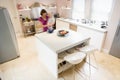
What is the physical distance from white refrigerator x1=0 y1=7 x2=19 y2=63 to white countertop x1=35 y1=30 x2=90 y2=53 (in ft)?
2.69

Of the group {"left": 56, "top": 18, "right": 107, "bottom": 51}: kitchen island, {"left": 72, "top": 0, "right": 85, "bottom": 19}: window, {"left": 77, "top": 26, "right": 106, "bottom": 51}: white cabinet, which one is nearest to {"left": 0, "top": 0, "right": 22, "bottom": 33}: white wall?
{"left": 56, "top": 18, "right": 107, "bottom": 51}: kitchen island

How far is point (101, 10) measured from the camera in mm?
3410

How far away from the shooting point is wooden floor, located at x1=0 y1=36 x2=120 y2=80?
234cm

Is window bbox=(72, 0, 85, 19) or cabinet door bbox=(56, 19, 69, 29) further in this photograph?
cabinet door bbox=(56, 19, 69, 29)

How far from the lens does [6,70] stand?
2.55 meters

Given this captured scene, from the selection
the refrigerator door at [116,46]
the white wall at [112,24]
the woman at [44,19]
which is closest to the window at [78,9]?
the white wall at [112,24]

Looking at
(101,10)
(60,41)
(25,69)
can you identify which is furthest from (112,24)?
(25,69)

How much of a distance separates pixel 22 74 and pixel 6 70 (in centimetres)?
48

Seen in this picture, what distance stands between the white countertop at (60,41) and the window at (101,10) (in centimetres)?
152

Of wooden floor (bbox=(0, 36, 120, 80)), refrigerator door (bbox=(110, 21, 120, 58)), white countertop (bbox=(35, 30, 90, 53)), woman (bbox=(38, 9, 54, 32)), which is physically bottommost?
wooden floor (bbox=(0, 36, 120, 80))

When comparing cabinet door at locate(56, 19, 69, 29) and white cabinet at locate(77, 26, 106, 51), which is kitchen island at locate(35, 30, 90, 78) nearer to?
white cabinet at locate(77, 26, 106, 51)

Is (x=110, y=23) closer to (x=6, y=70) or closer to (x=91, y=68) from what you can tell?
(x=91, y=68)

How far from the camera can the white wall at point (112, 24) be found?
262cm

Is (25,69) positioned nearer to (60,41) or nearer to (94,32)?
(60,41)
